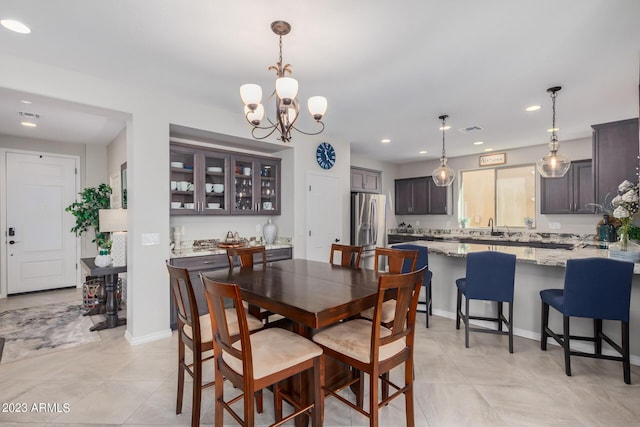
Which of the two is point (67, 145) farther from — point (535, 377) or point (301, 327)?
point (535, 377)

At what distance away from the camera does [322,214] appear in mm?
4922

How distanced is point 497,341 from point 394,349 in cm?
207

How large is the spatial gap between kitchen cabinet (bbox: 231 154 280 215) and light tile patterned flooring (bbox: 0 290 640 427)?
2.00 m

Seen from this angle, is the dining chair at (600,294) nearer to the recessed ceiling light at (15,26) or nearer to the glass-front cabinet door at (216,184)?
the glass-front cabinet door at (216,184)

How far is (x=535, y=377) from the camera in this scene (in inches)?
96.8

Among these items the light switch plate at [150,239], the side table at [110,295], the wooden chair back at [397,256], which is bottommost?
the side table at [110,295]

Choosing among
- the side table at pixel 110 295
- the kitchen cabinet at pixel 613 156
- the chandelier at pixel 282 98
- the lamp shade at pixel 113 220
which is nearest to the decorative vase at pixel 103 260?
the side table at pixel 110 295

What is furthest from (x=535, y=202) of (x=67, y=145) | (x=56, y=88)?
(x=67, y=145)

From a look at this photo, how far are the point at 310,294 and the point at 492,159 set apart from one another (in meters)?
5.89

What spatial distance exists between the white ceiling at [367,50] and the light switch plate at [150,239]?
1.29 metres

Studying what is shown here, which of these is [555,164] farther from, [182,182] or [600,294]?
[182,182]

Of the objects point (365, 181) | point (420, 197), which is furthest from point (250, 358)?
point (420, 197)

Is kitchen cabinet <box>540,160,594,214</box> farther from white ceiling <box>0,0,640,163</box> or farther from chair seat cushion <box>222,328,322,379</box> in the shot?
chair seat cushion <box>222,328,322,379</box>

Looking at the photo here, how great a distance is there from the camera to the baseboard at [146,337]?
3.12m
